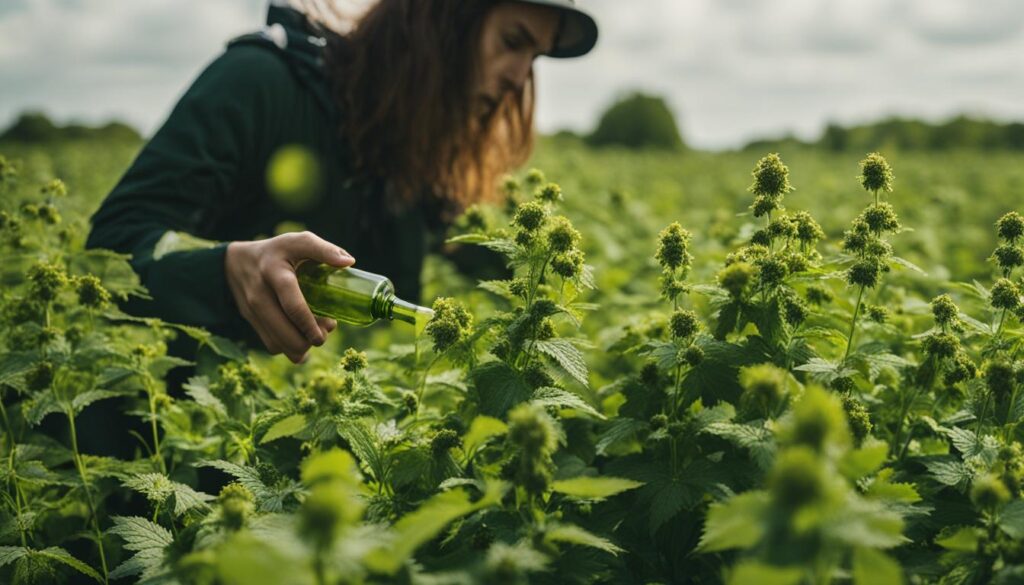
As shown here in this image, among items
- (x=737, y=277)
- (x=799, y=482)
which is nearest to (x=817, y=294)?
(x=737, y=277)

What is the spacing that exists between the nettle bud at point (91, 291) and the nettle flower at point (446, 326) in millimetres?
1037

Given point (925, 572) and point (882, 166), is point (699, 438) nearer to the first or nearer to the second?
point (925, 572)

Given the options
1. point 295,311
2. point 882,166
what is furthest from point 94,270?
point 882,166

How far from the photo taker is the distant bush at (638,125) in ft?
180

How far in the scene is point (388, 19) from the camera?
3607 mm

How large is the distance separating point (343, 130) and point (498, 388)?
2.24 metres

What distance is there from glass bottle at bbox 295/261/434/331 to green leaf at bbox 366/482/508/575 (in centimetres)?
81

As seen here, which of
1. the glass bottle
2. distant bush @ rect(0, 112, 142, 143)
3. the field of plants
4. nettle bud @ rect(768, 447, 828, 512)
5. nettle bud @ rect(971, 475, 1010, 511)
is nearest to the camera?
nettle bud @ rect(768, 447, 828, 512)

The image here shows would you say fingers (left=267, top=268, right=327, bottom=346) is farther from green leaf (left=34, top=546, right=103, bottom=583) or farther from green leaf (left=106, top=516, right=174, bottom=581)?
green leaf (left=34, top=546, right=103, bottom=583)

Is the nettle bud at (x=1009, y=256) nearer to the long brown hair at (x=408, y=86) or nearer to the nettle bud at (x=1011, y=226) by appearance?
the nettle bud at (x=1011, y=226)

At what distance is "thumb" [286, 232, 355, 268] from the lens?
2.01 meters

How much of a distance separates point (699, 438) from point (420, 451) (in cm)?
66

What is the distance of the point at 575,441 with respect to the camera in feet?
6.95

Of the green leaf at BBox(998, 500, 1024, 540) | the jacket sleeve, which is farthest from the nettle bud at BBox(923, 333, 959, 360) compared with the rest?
the jacket sleeve
